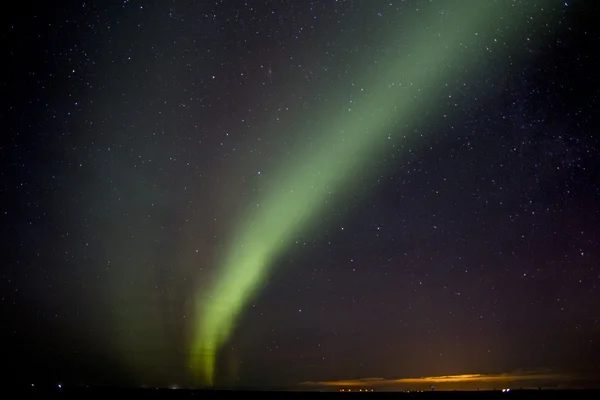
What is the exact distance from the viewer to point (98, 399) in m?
19.2

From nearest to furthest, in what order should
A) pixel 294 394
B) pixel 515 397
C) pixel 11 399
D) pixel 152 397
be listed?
Answer: pixel 11 399 < pixel 152 397 < pixel 515 397 < pixel 294 394

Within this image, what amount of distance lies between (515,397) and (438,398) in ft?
12.6

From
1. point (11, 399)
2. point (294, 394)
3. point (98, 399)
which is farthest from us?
point (294, 394)

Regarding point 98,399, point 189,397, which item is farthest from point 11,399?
point 189,397

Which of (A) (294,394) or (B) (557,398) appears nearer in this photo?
(B) (557,398)

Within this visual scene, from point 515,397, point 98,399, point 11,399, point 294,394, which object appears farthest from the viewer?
point 294,394

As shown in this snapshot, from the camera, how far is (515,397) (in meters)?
22.9

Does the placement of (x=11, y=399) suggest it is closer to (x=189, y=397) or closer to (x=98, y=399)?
(x=98, y=399)

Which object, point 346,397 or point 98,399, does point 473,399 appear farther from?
point 98,399

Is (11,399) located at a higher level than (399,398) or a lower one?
higher

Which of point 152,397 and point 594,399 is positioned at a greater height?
point 152,397

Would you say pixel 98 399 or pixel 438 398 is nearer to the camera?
pixel 98 399

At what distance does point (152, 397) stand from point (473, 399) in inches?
594

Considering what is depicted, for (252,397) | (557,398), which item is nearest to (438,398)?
(557,398)
